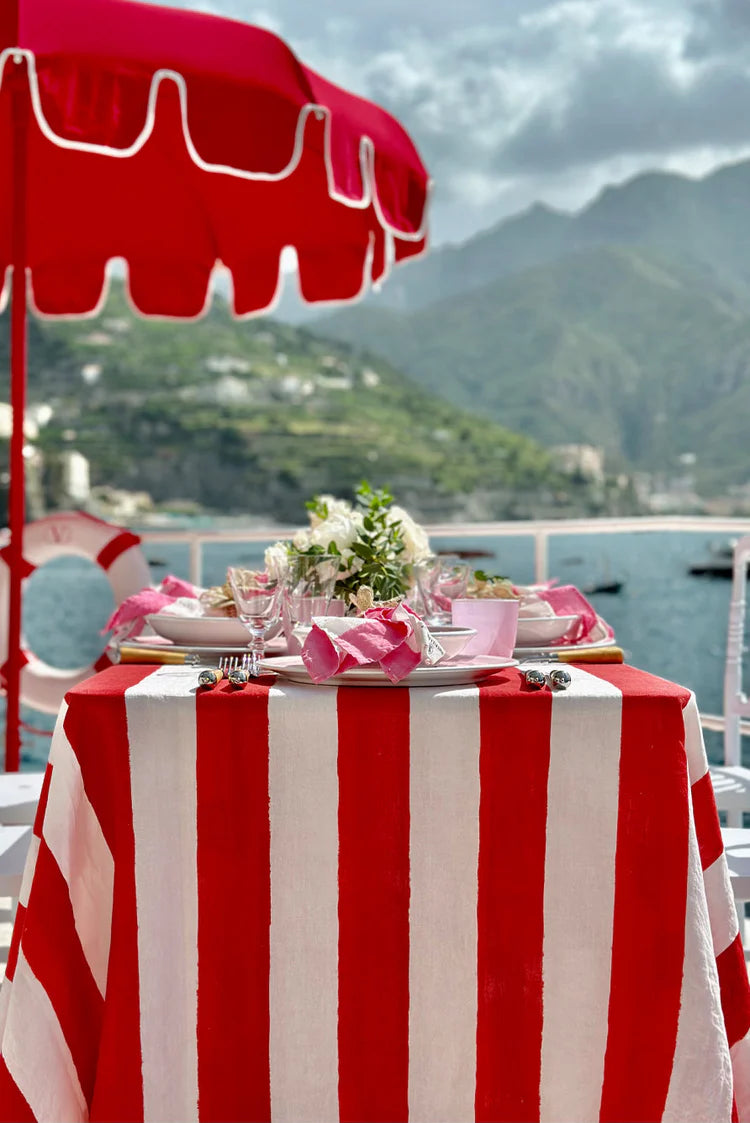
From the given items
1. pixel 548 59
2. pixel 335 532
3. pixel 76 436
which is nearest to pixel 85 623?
pixel 76 436

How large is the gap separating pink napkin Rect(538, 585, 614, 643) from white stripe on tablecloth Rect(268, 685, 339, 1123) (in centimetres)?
59

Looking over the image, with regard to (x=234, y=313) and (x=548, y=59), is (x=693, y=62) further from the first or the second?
(x=234, y=313)

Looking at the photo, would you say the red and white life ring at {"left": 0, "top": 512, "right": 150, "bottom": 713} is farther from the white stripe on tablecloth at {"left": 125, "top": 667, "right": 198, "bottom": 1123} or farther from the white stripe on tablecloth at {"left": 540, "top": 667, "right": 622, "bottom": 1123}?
the white stripe on tablecloth at {"left": 540, "top": 667, "right": 622, "bottom": 1123}

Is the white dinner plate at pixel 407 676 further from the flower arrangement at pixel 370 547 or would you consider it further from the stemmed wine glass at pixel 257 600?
the flower arrangement at pixel 370 547

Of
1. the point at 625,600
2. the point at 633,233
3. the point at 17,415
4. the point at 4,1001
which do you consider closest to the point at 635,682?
the point at 4,1001

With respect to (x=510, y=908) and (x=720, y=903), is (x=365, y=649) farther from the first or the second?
(x=720, y=903)

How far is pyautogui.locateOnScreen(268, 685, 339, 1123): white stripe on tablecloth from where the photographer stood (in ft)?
3.07

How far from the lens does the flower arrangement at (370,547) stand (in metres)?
1.39

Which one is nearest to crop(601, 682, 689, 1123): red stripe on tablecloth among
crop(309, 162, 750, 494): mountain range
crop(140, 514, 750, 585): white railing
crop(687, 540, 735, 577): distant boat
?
crop(140, 514, 750, 585): white railing

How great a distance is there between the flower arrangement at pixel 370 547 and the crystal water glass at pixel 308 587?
0.20m

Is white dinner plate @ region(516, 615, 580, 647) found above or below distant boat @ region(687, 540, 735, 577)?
above

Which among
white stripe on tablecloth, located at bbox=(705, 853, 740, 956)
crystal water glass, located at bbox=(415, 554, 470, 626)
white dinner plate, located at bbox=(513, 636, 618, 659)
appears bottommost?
white stripe on tablecloth, located at bbox=(705, 853, 740, 956)

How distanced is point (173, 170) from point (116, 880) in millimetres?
2260

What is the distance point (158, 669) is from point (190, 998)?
0.36m
